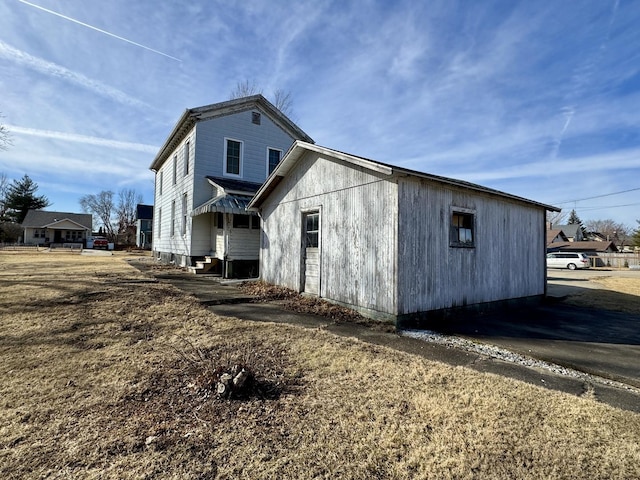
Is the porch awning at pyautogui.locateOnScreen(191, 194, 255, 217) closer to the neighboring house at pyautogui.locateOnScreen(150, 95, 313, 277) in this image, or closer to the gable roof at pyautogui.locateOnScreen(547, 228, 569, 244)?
the neighboring house at pyautogui.locateOnScreen(150, 95, 313, 277)

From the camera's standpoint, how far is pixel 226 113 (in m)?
14.9

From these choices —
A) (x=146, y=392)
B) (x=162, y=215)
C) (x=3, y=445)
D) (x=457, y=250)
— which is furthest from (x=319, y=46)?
(x=162, y=215)

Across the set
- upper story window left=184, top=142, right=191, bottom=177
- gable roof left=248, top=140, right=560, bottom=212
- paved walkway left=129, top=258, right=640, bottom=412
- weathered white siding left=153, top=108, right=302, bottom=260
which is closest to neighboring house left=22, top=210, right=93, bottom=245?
weathered white siding left=153, top=108, right=302, bottom=260

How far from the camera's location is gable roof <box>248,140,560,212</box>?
6258 mm

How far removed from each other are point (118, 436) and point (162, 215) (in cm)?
1979

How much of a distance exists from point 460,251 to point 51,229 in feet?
189

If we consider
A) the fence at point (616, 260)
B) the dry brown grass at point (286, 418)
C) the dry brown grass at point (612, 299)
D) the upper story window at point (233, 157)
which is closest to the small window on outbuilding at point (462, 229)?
the dry brown grass at point (286, 418)

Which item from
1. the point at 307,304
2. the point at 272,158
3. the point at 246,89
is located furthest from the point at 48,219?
the point at 307,304

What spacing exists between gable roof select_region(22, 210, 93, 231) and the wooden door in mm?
50886

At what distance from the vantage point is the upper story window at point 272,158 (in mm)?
16344

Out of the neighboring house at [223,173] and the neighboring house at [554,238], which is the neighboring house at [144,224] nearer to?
the neighboring house at [223,173]

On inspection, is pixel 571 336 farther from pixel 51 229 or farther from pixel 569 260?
pixel 51 229

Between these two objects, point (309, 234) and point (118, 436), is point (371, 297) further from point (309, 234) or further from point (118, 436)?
point (118, 436)

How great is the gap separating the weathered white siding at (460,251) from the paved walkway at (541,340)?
0.72 meters
